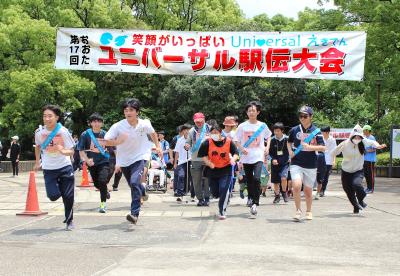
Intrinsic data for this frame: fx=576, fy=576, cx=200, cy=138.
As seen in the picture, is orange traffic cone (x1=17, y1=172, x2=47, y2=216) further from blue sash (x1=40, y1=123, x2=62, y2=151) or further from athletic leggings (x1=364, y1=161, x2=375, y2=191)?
athletic leggings (x1=364, y1=161, x2=375, y2=191)

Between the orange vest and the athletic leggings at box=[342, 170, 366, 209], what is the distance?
2.51m

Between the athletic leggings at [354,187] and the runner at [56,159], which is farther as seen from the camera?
the athletic leggings at [354,187]

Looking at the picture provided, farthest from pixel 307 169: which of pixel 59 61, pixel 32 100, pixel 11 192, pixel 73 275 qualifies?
pixel 32 100

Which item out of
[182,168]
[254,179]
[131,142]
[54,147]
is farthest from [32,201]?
[182,168]

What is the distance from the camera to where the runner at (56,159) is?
8.54m

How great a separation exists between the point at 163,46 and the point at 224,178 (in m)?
4.84

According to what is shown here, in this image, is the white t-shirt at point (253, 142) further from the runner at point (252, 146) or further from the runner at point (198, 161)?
the runner at point (198, 161)

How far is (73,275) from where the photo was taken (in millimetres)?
5559

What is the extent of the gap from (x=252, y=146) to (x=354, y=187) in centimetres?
209

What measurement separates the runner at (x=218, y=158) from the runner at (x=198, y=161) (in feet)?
5.80

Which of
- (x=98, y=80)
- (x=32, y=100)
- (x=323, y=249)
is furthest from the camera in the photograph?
(x=98, y=80)

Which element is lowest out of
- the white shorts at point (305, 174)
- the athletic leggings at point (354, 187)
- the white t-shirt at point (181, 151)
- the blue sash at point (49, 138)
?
the athletic leggings at point (354, 187)

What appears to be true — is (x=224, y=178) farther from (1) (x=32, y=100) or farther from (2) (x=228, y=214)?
(1) (x=32, y=100)

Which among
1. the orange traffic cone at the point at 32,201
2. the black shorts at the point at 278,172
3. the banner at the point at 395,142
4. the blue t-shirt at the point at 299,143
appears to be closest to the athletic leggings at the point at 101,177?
the orange traffic cone at the point at 32,201
